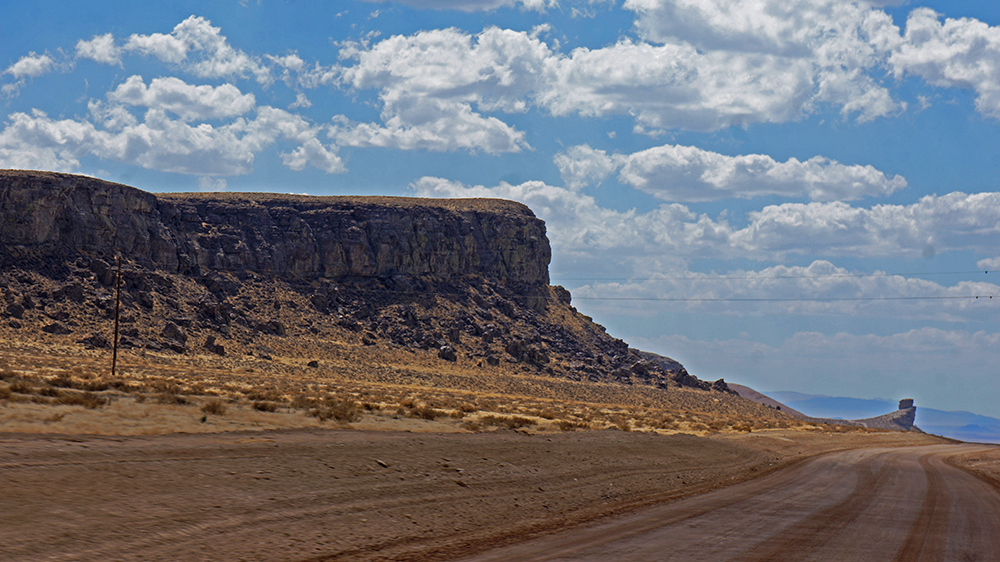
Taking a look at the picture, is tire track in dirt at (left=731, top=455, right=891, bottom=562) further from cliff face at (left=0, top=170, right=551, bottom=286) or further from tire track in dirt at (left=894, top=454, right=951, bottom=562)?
cliff face at (left=0, top=170, right=551, bottom=286)

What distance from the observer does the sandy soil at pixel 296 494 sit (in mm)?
10570

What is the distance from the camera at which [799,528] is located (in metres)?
14.0

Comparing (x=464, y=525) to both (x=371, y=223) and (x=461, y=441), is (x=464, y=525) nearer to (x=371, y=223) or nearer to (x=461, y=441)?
(x=461, y=441)

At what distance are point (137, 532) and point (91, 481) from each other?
2425mm

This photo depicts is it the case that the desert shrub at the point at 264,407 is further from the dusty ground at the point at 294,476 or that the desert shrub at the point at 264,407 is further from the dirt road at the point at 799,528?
the dirt road at the point at 799,528

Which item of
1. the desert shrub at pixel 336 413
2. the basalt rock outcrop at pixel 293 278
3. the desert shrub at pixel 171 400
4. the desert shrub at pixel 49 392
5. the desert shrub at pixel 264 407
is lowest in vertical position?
the desert shrub at pixel 336 413

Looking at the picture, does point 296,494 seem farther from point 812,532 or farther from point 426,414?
point 426,414

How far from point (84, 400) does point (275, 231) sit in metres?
92.4

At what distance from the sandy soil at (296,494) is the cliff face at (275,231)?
7745cm

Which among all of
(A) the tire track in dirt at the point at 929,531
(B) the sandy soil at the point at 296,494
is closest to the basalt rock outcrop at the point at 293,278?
(B) the sandy soil at the point at 296,494

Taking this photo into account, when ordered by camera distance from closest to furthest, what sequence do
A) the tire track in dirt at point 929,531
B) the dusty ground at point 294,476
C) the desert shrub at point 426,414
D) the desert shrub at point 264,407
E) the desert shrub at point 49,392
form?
the dusty ground at point 294,476
the tire track in dirt at point 929,531
the desert shrub at point 49,392
the desert shrub at point 264,407
the desert shrub at point 426,414

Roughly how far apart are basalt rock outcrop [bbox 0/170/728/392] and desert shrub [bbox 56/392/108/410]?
52499 mm

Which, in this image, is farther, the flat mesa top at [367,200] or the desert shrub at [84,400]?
the flat mesa top at [367,200]

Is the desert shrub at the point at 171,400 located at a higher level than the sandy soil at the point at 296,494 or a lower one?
higher
